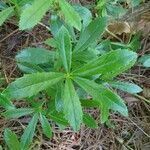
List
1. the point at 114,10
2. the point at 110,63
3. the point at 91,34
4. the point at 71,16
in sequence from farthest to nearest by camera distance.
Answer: the point at 114,10 < the point at 91,34 < the point at 71,16 < the point at 110,63

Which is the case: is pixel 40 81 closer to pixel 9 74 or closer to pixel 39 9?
pixel 39 9

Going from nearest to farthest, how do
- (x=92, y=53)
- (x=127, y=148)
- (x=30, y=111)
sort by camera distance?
(x=92, y=53), (x=30, y=111), (x=127, y=148)

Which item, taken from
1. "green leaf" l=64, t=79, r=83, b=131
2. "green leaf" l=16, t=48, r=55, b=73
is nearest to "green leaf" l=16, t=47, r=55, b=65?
"green leaf" l=16, t=48, r=55, b=73

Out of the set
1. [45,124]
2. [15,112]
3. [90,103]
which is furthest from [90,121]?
[15,112]

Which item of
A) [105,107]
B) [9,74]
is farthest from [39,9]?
[9,74]

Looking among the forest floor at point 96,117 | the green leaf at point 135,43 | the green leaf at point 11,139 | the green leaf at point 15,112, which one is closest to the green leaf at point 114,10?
the green leaf at point 135,43

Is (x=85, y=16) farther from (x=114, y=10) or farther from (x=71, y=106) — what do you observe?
(x=71, y=106)
